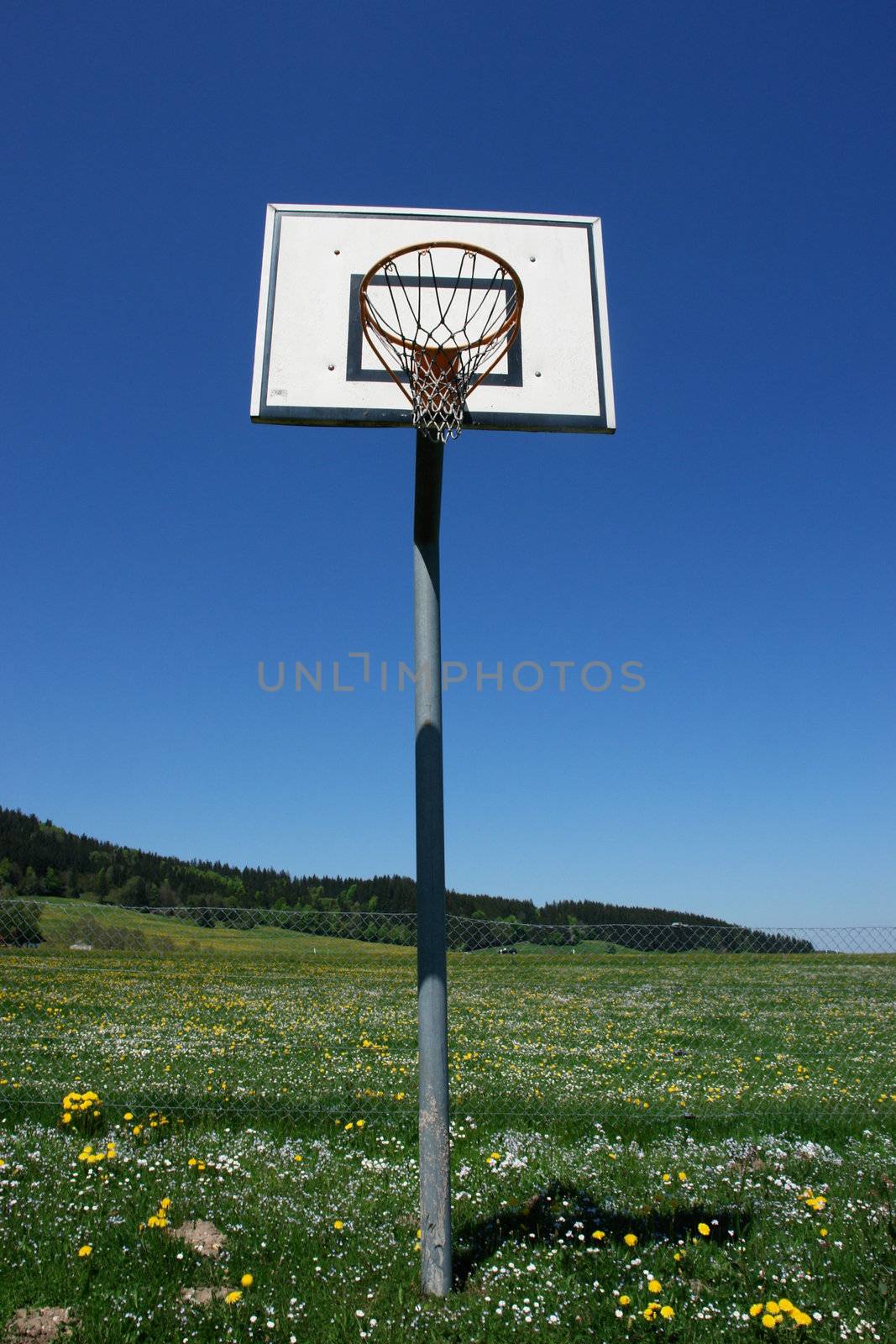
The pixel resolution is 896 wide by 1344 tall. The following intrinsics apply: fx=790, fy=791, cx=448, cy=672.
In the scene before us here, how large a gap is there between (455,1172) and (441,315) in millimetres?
5663

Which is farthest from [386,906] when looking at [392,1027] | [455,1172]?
[455,1172]

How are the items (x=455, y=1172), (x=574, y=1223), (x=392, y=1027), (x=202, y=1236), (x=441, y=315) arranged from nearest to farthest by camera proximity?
(x=202, y=1236), (x=574, y=1223), (x=455, y=1172), (x=441, y=315), (x=392, y=1027)

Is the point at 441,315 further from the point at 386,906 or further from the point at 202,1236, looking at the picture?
the point at 386,906

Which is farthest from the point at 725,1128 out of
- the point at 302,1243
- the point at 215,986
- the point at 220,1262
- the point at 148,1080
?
the point at 215,986

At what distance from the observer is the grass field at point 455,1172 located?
3.50 m

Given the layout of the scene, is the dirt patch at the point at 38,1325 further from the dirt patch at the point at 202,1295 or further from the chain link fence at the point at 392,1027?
the chain link fence at the point at 392,1027

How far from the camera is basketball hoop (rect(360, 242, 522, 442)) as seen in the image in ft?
16.5

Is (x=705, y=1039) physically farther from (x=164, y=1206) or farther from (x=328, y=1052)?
(x=164, y=1206)

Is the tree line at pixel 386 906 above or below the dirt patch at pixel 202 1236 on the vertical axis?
above

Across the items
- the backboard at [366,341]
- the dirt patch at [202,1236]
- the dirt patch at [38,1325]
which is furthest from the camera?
the backboard at [366,341]

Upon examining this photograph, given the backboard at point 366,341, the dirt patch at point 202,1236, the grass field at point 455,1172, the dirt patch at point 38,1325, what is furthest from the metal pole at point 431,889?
the dirt patch at point 38,1325

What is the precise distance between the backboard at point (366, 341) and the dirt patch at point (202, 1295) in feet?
15.2

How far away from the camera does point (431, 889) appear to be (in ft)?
13.4

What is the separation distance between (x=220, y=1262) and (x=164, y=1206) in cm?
47
